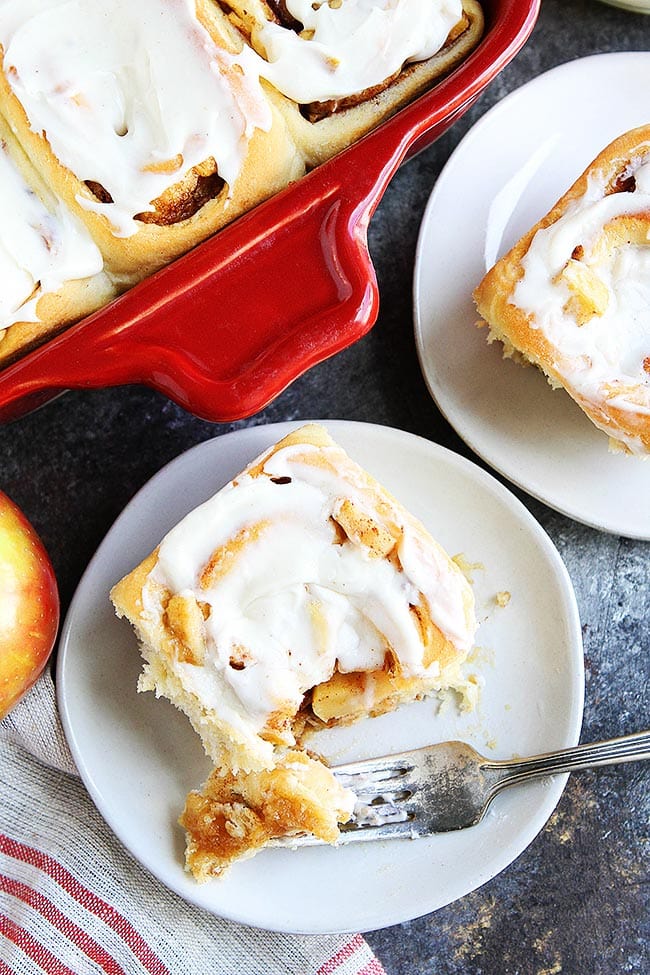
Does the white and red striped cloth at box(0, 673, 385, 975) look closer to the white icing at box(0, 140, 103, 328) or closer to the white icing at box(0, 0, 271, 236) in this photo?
the white icing at box(0, 140, 103, 328)

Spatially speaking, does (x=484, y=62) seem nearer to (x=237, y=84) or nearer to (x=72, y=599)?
(x=237, y=84)

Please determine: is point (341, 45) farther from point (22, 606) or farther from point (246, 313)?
point (22, 606)

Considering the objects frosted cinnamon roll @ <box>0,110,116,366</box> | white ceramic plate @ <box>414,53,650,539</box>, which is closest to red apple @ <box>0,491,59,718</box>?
frosted cinnamon roll @ <box>0,110,116,366</box>

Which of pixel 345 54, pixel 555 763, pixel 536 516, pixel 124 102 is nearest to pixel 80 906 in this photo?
pixel 555 763

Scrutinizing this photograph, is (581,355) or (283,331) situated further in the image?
(581,355)

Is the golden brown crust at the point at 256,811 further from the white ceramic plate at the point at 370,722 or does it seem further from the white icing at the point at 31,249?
the white icing at the point at 31,249

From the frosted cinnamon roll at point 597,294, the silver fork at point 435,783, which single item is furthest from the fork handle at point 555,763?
the frosted cinnamon roll at point 597,294

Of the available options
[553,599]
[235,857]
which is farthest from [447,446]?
[235,857]
